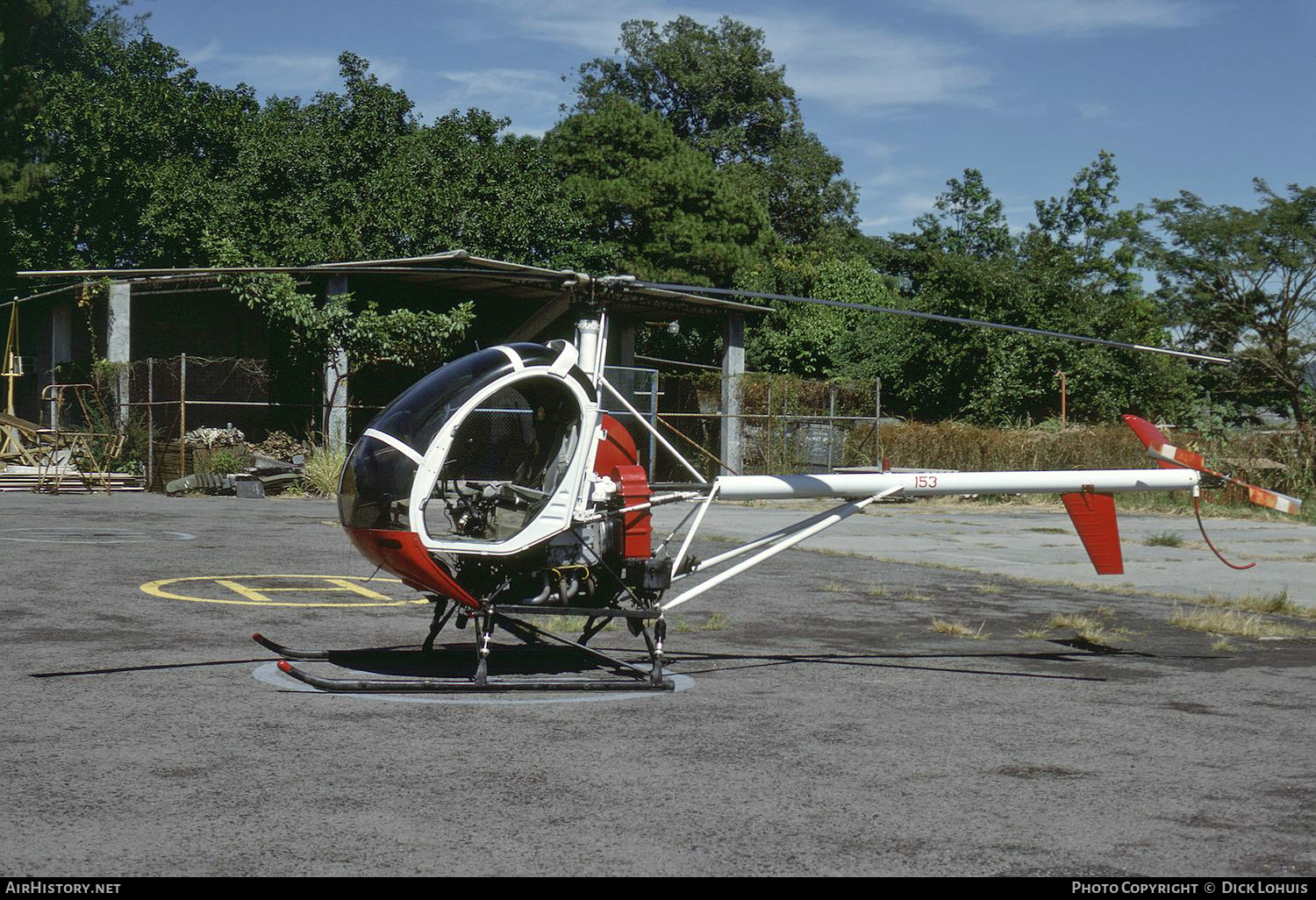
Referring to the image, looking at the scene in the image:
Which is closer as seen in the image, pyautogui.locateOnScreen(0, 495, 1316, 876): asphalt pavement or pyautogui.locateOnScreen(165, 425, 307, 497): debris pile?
pyautogui.locateOnScreen(0, 495, 1316, 876): asphalt pavement

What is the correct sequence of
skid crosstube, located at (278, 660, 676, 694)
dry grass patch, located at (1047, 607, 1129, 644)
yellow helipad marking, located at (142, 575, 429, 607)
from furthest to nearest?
yellow helipad marking, located at (142, 575, 429, 607) < dry grass patch, located at (1047, 607, 1129, 644) < skid crosstube, located at (278, 660, 676, 694)

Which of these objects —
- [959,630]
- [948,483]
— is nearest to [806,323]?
[959,630]

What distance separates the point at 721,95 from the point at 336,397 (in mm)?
39014

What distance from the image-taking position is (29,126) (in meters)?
46.7

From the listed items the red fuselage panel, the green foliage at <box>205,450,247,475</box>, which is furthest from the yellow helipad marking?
the green foliage at <box>205,450,247,475</box>

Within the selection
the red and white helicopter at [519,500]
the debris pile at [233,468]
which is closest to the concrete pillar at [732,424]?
the debris pile at [233,468]

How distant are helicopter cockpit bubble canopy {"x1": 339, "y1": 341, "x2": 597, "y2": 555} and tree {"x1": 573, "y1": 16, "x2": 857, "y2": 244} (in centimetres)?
5518

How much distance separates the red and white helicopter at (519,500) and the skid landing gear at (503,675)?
12 millimetres

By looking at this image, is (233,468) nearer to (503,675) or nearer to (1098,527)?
(503,675)

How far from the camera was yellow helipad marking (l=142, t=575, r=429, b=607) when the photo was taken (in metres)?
11.7

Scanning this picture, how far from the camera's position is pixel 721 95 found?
6431cm

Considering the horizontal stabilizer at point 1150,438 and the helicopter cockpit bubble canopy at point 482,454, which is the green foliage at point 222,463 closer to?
the helicopter cockpit bubble canopy at point 482,454

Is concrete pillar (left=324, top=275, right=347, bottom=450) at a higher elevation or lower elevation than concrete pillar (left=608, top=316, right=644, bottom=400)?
lower

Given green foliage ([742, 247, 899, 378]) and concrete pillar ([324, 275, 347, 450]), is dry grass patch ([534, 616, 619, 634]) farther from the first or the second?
green foliage ([742, 247, 899, 378])
